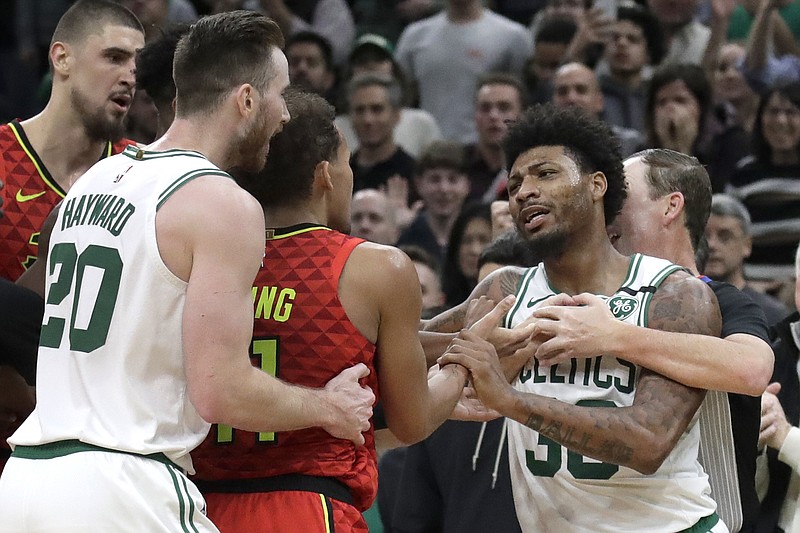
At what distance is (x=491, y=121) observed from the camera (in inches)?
409

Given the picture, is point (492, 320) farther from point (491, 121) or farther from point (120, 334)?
point (491, 121)

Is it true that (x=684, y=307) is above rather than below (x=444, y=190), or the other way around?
above

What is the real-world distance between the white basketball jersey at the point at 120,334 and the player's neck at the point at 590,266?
1687mm

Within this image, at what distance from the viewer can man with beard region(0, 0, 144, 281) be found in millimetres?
5418

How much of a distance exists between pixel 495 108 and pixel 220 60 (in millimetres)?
6501

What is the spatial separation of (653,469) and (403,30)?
9.42m

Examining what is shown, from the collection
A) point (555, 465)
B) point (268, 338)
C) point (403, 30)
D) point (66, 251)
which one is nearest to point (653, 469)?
point (555, 465)

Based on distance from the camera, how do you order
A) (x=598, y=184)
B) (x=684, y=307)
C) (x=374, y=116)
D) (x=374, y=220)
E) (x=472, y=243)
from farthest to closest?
(x=374, y=116)
(x=374, y=220)
(x=472, y=243)
(x=598, y=184)
(x=684, y=307)

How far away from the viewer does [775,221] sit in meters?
9.35

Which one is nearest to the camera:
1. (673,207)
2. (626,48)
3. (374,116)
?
(673,207)

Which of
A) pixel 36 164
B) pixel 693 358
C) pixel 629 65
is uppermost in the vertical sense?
pixel 36 164

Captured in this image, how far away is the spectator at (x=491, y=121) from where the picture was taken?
10.4m

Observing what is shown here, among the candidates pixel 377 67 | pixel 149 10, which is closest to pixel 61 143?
pixel 377 67

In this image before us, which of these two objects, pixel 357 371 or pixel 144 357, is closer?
pixel 144 357
